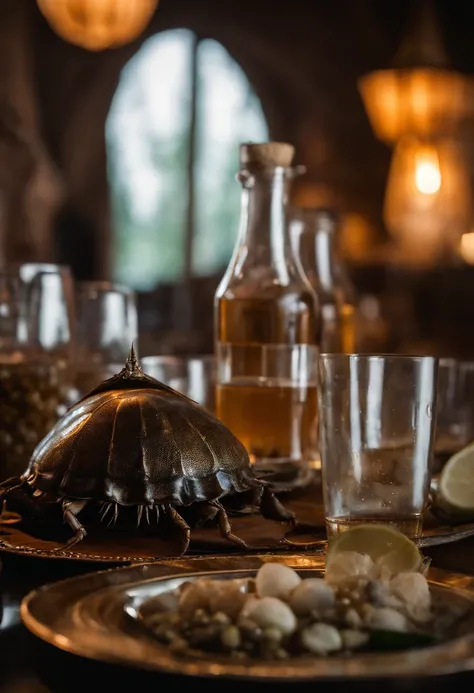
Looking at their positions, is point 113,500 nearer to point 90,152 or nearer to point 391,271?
point 391,271

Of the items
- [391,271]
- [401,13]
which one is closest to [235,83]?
[401,13]

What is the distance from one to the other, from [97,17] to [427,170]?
1.60 meters

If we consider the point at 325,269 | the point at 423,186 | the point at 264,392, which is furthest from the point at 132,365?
the point at 423,186

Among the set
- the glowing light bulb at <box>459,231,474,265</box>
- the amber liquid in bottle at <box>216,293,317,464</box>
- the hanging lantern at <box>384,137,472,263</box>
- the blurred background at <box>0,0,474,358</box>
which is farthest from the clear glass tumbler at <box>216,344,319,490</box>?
the glowing light bulb at <box>459,231,474,265</box>

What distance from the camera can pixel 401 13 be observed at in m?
6.63

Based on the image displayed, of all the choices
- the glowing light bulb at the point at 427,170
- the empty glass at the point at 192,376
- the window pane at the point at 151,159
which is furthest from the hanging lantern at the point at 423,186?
the empty glass at the point at 192,376

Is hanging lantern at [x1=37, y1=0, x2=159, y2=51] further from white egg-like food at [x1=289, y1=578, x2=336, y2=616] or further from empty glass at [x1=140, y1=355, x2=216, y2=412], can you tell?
white egg-like food at [x1=289, y1=578, x2=336, y2=616]

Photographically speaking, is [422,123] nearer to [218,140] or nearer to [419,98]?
[419,98]

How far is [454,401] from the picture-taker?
4.47 ft

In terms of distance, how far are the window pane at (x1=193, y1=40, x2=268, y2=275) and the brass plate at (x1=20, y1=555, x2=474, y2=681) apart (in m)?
6.54

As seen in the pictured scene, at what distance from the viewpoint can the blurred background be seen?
238 inches

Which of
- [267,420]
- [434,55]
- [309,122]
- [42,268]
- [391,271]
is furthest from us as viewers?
[309,122]

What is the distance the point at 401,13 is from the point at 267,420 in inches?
236

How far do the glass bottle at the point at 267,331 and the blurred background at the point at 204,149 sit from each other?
422 cm
